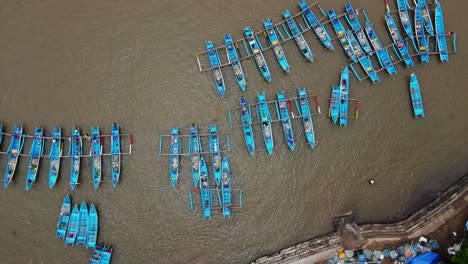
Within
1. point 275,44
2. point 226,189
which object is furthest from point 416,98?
point 226,189

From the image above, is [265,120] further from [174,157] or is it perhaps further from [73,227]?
[73,227]

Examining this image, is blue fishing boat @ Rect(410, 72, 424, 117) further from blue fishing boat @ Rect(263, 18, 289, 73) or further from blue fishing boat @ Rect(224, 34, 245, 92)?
blue fishing boat @ Rect(224, 34, 245, 92)

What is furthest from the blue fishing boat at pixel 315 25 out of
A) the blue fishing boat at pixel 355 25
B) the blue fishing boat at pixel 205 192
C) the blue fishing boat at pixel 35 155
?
the blue fishing boat at pixel 35 155

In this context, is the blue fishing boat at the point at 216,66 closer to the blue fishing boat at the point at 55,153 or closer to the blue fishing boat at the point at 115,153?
the blue fishing boat at the point at 115,153

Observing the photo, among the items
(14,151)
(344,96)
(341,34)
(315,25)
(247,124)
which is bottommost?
(14,151)

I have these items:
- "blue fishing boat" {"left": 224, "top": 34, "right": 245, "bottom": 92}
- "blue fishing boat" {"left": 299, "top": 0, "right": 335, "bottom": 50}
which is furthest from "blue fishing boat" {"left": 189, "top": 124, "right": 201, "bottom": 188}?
"blue fishing boat" {"left": 299, "top": 0, "right": 335, "bottom": 50}

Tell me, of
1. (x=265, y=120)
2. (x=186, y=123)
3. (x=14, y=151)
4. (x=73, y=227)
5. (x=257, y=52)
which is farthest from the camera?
(x=257, y=52)
